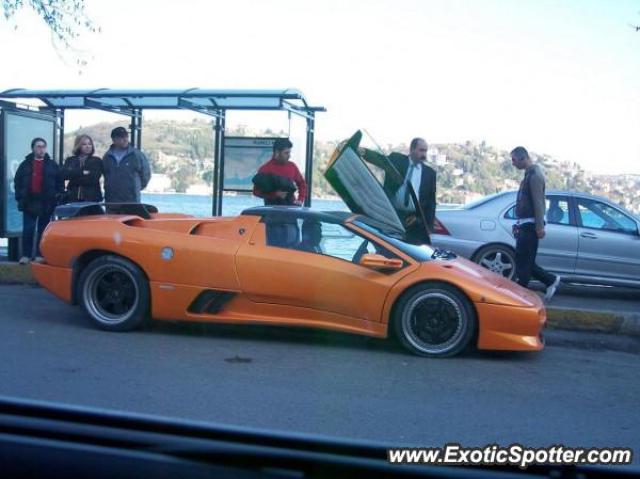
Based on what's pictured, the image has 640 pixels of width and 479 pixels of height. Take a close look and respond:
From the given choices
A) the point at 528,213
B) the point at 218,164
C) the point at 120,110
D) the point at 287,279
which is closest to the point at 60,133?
the point at 120,110

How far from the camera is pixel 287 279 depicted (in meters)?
6.85

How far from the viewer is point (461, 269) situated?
6945 millimetres

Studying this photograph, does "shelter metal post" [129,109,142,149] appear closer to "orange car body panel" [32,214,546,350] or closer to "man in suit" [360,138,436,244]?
"man in suit" [360,138,436,244]

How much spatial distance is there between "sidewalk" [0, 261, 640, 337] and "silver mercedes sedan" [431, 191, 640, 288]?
0.40 metres

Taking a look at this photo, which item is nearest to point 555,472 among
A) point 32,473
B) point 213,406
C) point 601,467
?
point 601,467

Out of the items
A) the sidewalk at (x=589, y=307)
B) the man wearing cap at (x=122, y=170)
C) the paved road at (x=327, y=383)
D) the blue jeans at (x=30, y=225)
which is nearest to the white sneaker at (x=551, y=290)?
the sidewalk at (x=589, y=307)

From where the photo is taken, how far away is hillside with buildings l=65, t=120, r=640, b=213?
14.2 metres

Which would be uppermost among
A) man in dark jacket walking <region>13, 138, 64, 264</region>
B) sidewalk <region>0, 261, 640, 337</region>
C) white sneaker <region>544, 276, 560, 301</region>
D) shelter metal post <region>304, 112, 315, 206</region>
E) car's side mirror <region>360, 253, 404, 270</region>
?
shelter metal post <region>304, 112, 315, 206</region>

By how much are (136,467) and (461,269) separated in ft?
16.6

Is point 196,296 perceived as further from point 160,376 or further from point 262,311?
point 160,376

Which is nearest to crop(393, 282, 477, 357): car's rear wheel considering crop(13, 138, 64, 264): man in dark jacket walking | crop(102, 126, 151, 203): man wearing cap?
crop(102, 126, 151, 203): man wearing cap

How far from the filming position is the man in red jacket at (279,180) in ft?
29.7

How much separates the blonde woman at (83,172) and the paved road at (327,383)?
255cm

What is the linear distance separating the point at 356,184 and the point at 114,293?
2.53 meters
